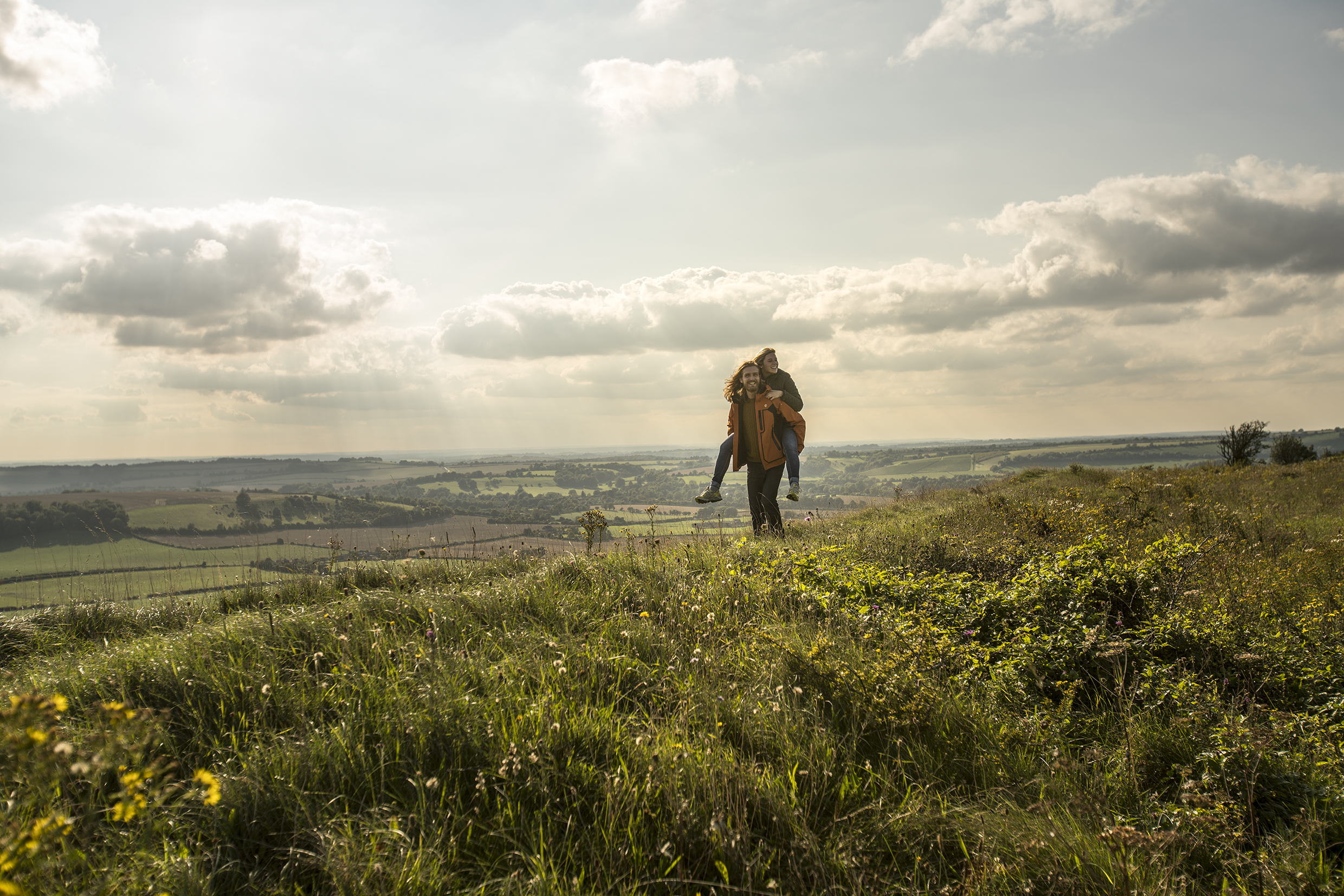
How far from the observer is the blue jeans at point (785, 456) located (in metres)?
9.96

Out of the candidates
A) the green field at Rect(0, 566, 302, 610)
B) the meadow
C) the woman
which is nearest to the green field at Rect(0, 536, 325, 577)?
the green field at Rect(0, 566, 302, 610)

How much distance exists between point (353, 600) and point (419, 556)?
5.02 ft

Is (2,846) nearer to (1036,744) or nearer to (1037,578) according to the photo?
(1036,744)

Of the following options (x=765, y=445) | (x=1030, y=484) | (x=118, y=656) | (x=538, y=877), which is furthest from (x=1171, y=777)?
(x=1030, y=484)

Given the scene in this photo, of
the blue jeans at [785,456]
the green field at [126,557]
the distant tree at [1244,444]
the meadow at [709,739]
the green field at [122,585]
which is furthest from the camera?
the distant tree at [1244,444]

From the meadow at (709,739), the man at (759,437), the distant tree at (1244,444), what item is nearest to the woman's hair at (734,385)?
A: the man at (759,437)

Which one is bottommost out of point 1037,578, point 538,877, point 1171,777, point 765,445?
point 1171,777

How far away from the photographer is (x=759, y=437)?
10.1 metres

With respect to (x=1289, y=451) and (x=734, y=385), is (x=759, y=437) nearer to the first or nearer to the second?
(x=734, y=385)

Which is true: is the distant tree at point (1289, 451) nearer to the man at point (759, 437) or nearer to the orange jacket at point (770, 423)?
the orange jacket at point (770, 423)

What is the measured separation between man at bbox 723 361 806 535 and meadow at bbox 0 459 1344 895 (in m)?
4.46

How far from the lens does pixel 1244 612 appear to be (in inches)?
179

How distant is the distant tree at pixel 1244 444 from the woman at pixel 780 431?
952 inches

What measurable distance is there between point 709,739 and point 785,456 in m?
7.48
